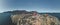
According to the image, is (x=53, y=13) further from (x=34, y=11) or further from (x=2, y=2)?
(x=2, y=2)

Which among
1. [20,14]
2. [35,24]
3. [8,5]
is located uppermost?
[8,5]

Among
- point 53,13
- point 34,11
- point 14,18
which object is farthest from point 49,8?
point 14,18

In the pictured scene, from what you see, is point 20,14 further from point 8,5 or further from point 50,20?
point 50,20

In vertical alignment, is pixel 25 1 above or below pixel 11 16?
above

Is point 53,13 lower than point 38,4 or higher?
lower

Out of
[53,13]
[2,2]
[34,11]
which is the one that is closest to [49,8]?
[53,13]
